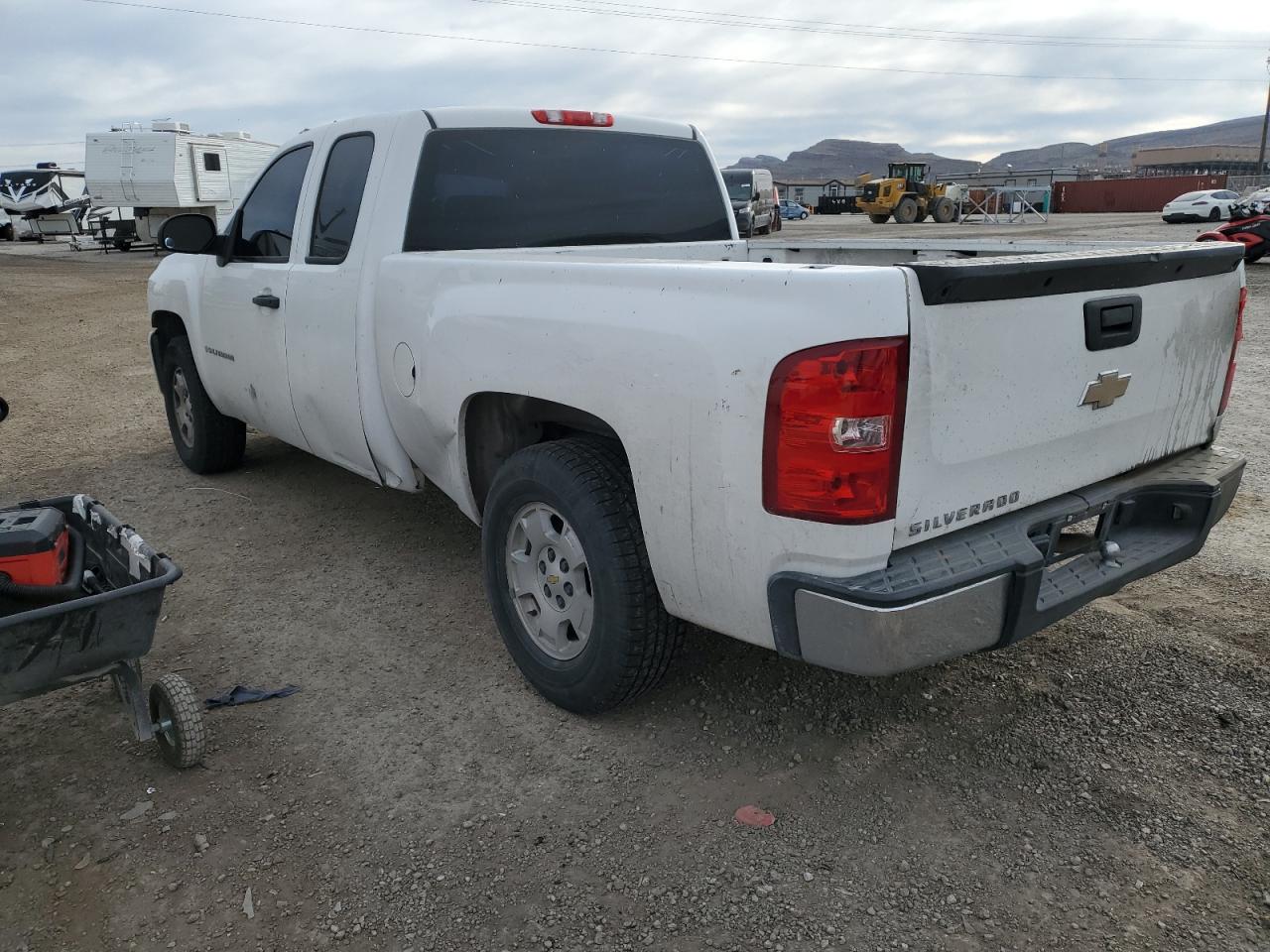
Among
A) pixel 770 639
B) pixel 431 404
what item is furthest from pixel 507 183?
pixel 770 639

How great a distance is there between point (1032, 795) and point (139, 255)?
3359 centimetres

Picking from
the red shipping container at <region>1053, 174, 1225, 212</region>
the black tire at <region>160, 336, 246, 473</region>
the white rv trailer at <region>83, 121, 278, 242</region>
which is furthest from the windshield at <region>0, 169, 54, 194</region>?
the red shipping container at <region>1053, 174, 1225, 212</region>

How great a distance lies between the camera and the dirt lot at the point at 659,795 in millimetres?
2426

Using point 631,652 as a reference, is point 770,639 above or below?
above

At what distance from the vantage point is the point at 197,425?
236 inches

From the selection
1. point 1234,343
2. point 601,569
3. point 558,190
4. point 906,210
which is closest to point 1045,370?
point 1234,343

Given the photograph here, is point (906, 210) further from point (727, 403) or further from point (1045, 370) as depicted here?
point (727, 403)

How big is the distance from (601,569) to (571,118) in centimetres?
238

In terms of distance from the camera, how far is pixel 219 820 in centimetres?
284

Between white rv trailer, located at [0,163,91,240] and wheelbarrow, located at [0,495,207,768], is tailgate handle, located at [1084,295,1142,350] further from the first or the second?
white rv trailer, located at [0,163,91,240]

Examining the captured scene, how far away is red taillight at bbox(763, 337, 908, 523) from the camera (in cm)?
226

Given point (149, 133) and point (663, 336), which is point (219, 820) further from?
point (149, 133)

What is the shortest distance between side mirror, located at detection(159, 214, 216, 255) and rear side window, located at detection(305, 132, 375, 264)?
27.7 inches

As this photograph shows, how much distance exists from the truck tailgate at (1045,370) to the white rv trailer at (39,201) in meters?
41.9
